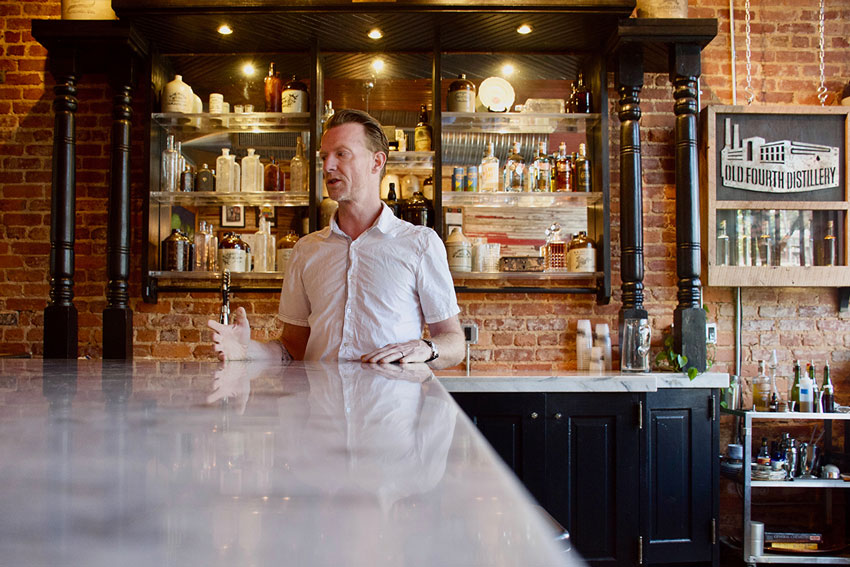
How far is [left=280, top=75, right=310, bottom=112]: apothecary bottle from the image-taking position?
143 inches

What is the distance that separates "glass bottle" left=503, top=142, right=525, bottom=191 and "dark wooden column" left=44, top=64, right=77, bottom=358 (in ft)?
7.54

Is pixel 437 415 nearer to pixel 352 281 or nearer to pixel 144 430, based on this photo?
pixel 144 430

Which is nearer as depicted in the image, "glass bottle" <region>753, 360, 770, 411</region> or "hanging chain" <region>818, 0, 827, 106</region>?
"glass bottle" <region>753, 360, 770, 411</region>

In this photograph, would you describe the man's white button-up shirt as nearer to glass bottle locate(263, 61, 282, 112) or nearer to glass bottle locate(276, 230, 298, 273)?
glass bottle locate(276, 230, 298, 273)

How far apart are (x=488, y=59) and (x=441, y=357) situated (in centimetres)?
236

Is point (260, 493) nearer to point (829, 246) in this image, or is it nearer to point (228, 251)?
point (228, 251)

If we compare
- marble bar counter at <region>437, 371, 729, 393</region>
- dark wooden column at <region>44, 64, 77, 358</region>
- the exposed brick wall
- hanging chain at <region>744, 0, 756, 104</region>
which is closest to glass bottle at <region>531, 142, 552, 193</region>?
the exposed brick wall

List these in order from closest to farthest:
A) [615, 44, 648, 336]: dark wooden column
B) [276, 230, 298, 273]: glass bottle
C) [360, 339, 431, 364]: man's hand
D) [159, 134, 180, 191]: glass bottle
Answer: [360, 339, 431, 364]: man's hand
[615, 44, 648, 336]: dark wooden column
[276, 230, 298, 273]: glass bottle
[159, 134, 180, 191]: glass bottle

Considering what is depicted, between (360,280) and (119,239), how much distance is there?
183 centimetres

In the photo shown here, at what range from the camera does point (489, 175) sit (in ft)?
12.0

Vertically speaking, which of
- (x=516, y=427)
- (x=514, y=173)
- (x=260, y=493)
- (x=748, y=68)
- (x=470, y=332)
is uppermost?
(x=748, y=68)

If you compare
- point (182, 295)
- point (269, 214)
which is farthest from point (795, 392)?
point (182, 295)

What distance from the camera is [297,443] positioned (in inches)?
15.7

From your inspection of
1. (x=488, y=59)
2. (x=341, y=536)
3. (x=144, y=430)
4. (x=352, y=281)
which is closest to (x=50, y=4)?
(x=488, y=59)
